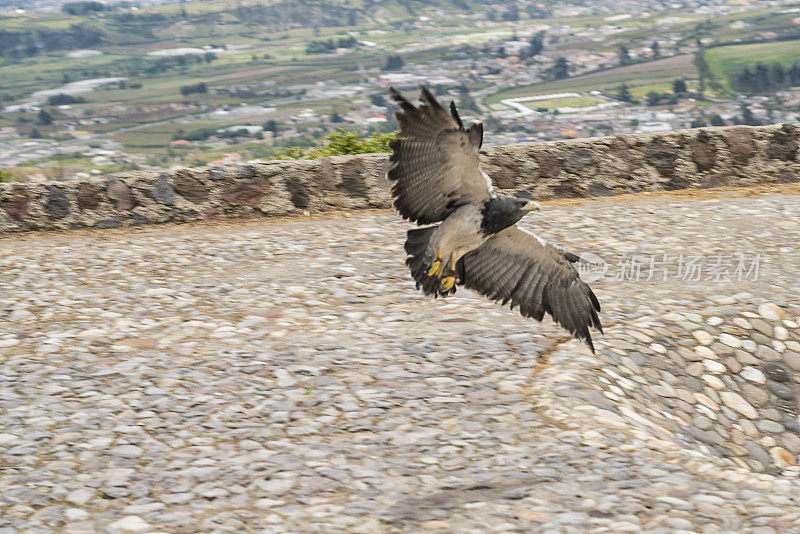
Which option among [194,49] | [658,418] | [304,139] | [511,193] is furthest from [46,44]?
[658,418]

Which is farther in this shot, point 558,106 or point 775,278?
point 558,106

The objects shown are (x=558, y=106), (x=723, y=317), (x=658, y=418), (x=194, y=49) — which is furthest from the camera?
(x=194, y=49)

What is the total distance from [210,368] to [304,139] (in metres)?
23.5

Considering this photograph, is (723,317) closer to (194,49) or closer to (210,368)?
(210,368)

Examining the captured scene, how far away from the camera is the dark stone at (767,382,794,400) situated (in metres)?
7.61

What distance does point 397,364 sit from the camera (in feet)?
22.6

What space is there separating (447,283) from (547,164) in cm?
562

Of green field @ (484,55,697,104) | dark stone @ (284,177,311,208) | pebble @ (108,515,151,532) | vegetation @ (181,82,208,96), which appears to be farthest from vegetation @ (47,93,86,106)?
pebble @ (108,515,151,532)

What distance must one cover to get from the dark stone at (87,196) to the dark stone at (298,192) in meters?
2.40

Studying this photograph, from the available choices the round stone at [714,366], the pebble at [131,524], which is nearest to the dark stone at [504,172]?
the round stone at [714,366]

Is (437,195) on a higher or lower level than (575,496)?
higher

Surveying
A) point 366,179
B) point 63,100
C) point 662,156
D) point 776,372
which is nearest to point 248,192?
point 366,179

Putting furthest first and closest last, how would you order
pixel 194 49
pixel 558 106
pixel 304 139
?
pixel 194 49, pixel 558 106, pixel 304 139

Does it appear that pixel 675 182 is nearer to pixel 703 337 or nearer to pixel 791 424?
pixel 703 337
